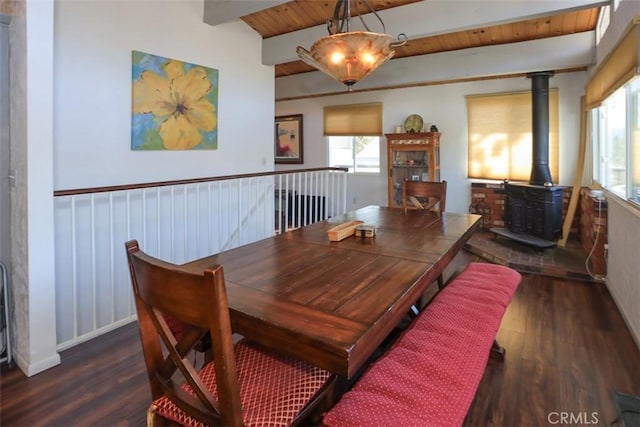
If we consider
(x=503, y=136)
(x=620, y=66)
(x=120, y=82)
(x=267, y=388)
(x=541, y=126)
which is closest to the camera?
(x=267, y=388)

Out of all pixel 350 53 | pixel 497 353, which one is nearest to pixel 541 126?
pixel 497 353

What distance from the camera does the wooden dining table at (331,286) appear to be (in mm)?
1061

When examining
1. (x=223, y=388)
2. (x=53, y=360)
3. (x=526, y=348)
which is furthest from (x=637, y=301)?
(x=53, y=360)

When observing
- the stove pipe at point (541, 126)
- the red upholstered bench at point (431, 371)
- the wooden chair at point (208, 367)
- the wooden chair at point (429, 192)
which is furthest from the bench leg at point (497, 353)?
the stove pipe at point (541, 126)

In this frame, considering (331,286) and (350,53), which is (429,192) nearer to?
(350,53)

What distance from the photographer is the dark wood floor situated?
1805 mm

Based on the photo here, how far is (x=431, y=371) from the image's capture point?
→ 4.29ft

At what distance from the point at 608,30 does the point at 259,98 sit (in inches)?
145

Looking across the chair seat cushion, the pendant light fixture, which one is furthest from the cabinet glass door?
the chair seat cushion

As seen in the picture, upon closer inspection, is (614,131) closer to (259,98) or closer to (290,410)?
(259,98)

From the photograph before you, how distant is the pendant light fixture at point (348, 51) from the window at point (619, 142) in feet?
6.39

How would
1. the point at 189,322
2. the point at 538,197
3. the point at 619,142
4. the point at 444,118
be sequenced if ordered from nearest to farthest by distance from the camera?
1. the point at 189,322
2. the point at 619,142
3. the point at 538,197
4. the point at 444,118

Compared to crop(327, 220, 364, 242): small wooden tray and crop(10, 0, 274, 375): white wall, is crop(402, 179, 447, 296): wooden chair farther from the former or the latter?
crop(10, 0, 274, 375): white wall

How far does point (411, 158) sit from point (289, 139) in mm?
2752
